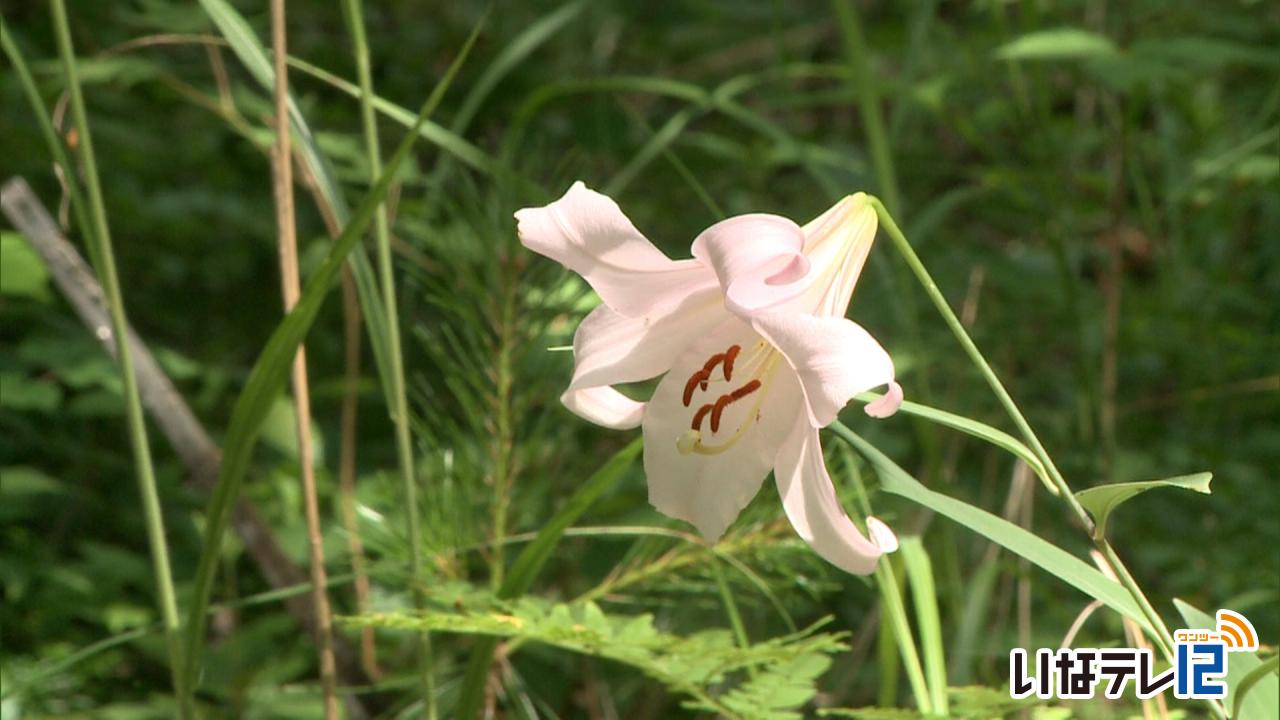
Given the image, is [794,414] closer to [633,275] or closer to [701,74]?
[633,275]

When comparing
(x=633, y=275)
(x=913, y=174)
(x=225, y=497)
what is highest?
(x=913, y=174)

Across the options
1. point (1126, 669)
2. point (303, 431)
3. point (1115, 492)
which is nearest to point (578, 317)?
point (303, 431)

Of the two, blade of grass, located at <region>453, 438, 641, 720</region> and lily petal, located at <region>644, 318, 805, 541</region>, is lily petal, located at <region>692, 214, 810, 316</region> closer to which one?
lily petal, located at <region>644, 318, 805, 541</region>

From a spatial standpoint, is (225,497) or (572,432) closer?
(225,497)

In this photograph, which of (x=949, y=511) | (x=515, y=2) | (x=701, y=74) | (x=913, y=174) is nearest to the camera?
(x=949, y=511)

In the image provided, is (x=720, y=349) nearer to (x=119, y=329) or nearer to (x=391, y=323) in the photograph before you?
(x=391, y=323)

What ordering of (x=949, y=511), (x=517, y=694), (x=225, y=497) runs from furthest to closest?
(x=517, y=694)
(x=225, y=497)
(x=949, y=511)

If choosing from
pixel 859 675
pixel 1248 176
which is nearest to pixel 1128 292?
pixel 1248 176
